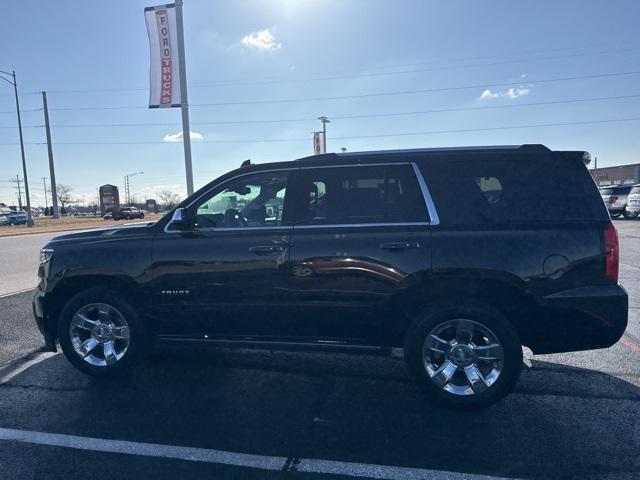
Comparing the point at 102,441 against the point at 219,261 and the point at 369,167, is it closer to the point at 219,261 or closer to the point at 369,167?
the point at 219,261

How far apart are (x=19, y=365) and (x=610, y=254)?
5.47 meters

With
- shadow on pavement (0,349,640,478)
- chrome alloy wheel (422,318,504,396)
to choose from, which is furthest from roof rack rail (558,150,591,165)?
shadow on pavement (0,349,640,478)

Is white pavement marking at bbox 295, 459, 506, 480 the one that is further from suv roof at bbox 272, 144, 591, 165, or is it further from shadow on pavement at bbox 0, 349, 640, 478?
suv roof at bbox 272, 144, 591, 165

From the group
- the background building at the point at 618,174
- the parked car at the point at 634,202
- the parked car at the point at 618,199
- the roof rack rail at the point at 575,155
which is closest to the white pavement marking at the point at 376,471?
the roof rack rail at the point at 575,155

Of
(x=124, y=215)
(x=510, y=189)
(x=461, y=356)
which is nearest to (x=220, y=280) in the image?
(x=461, y=356)

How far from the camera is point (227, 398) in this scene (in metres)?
3.61

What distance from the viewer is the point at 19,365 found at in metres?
4.39

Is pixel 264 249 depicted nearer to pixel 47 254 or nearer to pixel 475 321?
pixel 475 321

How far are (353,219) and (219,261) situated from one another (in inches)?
46.8

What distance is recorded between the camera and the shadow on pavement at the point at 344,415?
2791 mm

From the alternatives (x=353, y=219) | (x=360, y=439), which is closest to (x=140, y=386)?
(x=360, y=439)

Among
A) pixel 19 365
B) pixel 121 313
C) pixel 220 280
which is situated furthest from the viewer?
pixel 19 365

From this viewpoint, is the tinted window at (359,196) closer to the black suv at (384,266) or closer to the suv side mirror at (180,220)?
the black suv at (384,266)

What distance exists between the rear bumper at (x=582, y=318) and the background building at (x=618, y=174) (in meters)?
65.2
